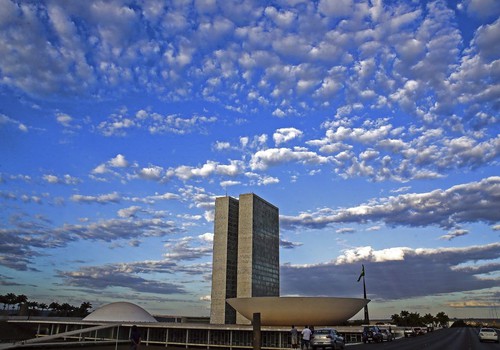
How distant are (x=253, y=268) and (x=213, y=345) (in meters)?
62.4

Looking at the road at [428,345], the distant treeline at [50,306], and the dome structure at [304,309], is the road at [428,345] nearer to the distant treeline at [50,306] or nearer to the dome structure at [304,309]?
the dome structure at [304,309]

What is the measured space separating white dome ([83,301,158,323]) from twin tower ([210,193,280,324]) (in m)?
37.9

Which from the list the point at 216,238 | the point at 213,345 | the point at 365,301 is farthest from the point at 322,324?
the point at 216,238

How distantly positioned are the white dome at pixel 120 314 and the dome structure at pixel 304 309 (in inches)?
1608

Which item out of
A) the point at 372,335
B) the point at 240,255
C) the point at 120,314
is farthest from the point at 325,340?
the point at 240,255

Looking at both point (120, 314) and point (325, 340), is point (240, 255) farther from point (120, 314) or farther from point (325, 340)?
point (325, 340)

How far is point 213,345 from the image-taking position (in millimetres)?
107625

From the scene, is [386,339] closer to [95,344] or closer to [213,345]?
[95,344]

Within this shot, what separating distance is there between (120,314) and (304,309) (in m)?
60.3

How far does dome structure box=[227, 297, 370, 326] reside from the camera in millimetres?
92812

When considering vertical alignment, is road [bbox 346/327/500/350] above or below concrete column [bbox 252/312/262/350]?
below

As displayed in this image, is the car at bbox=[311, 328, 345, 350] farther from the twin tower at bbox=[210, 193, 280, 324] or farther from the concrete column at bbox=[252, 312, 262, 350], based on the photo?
the twin tower at bbox=[210, 193, 280, 324]

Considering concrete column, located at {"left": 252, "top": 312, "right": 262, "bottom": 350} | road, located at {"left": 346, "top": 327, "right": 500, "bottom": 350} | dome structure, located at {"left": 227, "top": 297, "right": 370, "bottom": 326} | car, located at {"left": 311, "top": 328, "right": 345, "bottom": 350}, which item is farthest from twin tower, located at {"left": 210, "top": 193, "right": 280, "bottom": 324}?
concrete column, located at {"left": 252, "top": 312, "right": 262, "bottom": 350}

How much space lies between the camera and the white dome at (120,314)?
122m
